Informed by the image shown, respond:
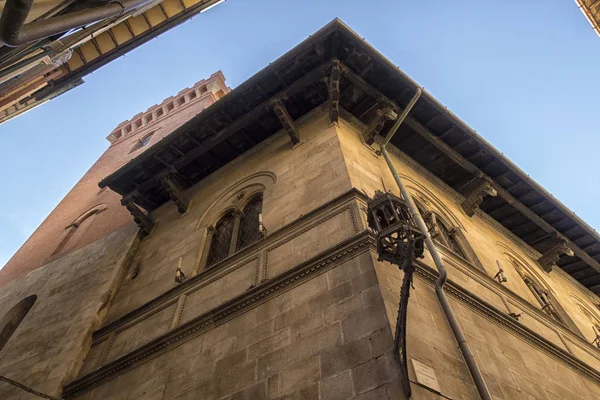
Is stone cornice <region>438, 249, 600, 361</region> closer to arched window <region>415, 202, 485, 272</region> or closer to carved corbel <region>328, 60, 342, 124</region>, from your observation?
arched window <region>415, 202, 485, 272</region>

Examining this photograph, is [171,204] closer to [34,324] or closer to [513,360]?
[34,324]

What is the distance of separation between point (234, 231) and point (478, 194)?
6.08 m

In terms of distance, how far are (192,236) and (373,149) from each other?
14.0 ft

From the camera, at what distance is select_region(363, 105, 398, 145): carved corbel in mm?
8953

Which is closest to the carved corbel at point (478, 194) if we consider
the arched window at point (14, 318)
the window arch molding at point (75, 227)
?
the arched window at point (14, 318)

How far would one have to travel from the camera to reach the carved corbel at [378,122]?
8.95m

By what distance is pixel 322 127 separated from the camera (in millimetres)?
8977

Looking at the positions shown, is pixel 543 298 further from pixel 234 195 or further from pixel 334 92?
pixel 234 195

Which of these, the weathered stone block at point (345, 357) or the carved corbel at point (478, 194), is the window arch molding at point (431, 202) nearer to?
the carved corbel at point (478, 194)

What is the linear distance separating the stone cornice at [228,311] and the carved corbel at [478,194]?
597 centimetres

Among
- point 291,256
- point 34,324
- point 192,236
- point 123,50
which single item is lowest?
point 291,256

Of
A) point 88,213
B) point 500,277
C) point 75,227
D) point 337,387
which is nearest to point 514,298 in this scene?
point 500,277

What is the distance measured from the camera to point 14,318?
34.5ft

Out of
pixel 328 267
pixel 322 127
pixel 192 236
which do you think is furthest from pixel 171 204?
pixel 328 267
